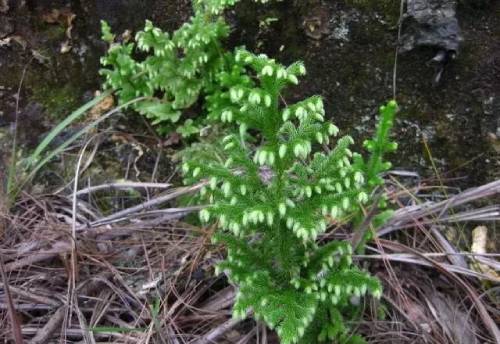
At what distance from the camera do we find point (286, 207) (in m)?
1.90

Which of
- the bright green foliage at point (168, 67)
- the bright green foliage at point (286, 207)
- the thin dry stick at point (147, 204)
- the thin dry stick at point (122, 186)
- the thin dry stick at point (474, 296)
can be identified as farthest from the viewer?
the bright green foliage at point (168, 67)

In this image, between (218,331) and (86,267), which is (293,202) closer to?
(218,331)

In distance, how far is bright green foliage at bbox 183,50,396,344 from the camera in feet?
6.04

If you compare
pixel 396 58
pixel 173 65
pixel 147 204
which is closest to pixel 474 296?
pixel 396 58

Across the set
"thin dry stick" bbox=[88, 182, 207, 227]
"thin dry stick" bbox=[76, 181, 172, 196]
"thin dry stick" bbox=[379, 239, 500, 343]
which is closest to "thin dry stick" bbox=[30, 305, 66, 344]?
"thin dry stick" bbox=[88, 182, 207, 227]

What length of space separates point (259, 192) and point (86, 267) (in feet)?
3.51

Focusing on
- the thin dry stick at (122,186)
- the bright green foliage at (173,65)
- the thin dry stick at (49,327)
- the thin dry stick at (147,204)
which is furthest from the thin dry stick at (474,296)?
the thin dry stick at (49,327)

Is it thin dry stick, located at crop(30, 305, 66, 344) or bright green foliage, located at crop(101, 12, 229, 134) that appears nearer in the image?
thin dry stick, located at crop(30, 305, 66, 344)

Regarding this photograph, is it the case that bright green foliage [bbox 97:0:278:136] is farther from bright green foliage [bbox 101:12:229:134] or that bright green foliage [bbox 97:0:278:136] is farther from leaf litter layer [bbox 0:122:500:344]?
leaf litter layer [bbox 0:122:500:344]

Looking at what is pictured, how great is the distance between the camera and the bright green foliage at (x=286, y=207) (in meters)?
1.84

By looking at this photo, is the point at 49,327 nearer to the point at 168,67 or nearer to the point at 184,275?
the point at 184,275

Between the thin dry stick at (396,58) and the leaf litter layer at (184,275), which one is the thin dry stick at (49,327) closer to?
the leaf litter layer at (184,275)

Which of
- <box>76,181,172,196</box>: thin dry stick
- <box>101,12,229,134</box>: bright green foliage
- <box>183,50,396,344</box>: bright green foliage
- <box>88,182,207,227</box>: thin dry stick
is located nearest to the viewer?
<box>183,50,396,344</box>: bright green foliage

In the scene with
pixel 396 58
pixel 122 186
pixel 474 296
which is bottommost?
pixel 474 296
